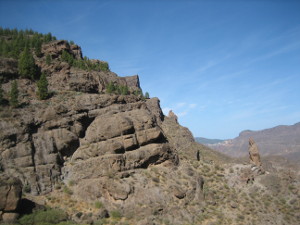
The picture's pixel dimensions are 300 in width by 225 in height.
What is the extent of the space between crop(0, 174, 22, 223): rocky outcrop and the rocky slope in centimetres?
11

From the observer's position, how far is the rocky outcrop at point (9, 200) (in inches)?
1114

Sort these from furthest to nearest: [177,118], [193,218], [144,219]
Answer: [177,118], [193,218], [144,219]

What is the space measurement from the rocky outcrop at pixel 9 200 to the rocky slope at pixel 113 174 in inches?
4.2

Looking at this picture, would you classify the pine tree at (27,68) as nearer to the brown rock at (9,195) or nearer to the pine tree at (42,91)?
the pine tree at (42,91)

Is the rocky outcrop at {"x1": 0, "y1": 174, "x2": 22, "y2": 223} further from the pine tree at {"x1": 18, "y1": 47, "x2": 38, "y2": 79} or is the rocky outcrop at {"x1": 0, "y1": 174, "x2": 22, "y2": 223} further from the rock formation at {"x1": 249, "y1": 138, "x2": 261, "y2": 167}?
the rock formation at {"x1": 249, "y1": 138, "x2": 261, "y2": 167}

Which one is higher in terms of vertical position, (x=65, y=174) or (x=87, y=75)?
(x=87, y=75)

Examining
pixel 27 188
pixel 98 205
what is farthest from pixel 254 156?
pixel 27 188

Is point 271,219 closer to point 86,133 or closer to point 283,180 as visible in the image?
point 283,180

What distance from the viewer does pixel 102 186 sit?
36188mm

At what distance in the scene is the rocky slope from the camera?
3491 centimetres

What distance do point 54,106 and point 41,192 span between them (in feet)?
50.7

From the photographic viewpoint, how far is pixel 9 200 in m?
28.9

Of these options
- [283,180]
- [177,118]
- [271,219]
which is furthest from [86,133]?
[177,118]

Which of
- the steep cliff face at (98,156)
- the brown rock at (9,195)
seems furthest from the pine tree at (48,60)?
the brown rock at (9,195)
